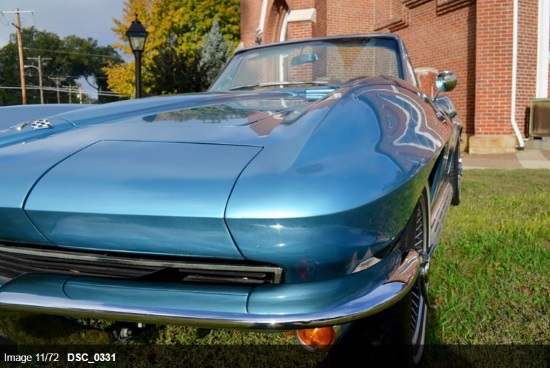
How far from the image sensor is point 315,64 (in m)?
3.22

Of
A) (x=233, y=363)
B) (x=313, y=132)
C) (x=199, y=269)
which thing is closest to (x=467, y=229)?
(x=233, y=363)

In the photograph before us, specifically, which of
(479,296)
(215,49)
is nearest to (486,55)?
(479,296)

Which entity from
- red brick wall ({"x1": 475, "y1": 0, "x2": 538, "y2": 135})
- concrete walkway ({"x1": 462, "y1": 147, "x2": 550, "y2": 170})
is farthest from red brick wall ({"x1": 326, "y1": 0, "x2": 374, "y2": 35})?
concrete walkway ({"x1": 462, "y1": 147, "x2": 550, "y2": 170})

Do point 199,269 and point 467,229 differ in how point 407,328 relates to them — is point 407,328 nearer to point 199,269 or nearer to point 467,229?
point 199,269

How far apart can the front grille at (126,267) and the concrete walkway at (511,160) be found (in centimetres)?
800

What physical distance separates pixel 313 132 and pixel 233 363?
1.01 metres

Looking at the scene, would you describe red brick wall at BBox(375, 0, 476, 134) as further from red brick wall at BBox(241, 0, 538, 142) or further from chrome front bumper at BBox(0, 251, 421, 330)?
chrome front bumper at BBox(0, 251, 421, 330)

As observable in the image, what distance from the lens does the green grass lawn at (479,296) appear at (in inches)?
79.2

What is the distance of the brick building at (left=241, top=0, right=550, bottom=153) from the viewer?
10492 mm

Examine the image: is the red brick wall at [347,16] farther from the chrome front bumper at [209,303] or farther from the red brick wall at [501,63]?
the chrome front bumper at [209,303]

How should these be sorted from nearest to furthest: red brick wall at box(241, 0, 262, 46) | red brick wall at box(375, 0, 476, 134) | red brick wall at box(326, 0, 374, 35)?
red brick wall at box(375, 0, 476, 134)
red brick wall at box(326, 0, 374, 35)
red brick wall at box(241, 0, 262, 46)

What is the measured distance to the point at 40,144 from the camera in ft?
4.91

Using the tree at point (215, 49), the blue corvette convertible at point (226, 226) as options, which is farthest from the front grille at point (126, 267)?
the tree at point (215, 49)

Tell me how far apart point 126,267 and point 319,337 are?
520 mm
